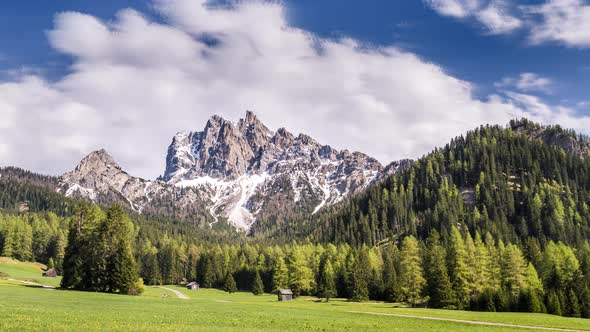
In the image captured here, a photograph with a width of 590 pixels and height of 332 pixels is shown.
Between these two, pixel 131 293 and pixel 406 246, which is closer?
pixel 131 293

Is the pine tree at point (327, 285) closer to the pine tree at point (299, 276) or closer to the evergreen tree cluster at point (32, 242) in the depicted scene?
the pine tree at point (299, 276)

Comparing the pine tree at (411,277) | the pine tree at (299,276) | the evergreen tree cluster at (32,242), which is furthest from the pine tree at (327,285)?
the evergreen tree cluster at (32,242)

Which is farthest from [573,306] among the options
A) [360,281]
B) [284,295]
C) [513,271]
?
[284,295]

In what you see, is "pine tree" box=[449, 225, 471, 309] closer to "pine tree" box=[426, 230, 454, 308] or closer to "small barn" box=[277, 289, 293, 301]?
"pine tree" box=[426, 230, 454, 308]

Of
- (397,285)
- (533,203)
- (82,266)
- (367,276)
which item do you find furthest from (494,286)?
(533,203)

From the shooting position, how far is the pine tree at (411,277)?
293 feet

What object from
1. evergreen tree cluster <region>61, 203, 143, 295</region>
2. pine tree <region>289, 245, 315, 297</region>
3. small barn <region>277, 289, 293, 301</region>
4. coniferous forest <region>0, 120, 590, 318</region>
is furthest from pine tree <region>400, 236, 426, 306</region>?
evergreen tree cluster <region>61, 203, 143, 295</region>

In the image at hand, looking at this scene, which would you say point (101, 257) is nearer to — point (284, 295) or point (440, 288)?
point (284, 295)

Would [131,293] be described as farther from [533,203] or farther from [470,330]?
[533,203]

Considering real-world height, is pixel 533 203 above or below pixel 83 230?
above

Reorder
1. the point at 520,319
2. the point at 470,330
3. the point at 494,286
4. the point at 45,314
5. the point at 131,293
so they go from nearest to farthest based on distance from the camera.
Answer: the point at 45,314
the point at 470,330
the point at 520,319
the point at 131,293
the point at 494,286

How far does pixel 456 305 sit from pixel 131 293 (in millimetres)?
59392

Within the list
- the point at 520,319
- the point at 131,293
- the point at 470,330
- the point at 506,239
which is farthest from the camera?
the point at 506,239

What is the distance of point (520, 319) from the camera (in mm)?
49750
